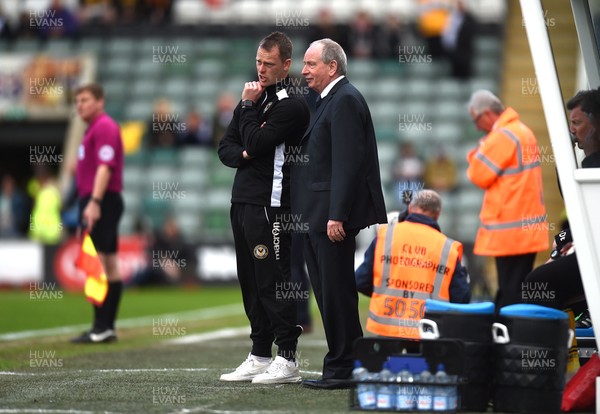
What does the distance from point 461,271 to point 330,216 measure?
149 centimetres

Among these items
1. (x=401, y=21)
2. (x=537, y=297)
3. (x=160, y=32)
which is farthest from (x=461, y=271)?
(x=160, y=32)

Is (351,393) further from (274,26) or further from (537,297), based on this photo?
(274,26)

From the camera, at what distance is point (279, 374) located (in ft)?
26.7

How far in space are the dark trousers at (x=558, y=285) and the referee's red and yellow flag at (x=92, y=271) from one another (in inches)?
212

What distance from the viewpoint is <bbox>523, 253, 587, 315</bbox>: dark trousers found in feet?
24.2

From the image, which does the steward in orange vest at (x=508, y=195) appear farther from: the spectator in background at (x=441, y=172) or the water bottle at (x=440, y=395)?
the spectator in background at (x=441, y=172)

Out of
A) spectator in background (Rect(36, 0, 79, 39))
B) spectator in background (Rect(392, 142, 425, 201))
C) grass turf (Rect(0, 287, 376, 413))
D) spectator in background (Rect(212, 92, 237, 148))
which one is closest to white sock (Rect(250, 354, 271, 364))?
grass turf (Rect(0, 287, 376, 413))

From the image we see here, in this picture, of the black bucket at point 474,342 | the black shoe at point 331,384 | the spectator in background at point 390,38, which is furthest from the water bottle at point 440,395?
the spectator in background at point 390,38

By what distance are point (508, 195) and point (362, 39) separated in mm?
19697

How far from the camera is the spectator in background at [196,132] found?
28.2 metres

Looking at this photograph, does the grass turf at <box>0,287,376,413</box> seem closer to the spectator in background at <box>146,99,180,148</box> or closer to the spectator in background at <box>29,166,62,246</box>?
the spectator in background at <box>29,166,62,246</box>

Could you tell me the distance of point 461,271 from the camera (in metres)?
8.80

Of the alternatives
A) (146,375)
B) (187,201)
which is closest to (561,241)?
(146,375)

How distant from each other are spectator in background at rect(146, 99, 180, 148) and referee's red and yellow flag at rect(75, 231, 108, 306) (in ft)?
53.6
